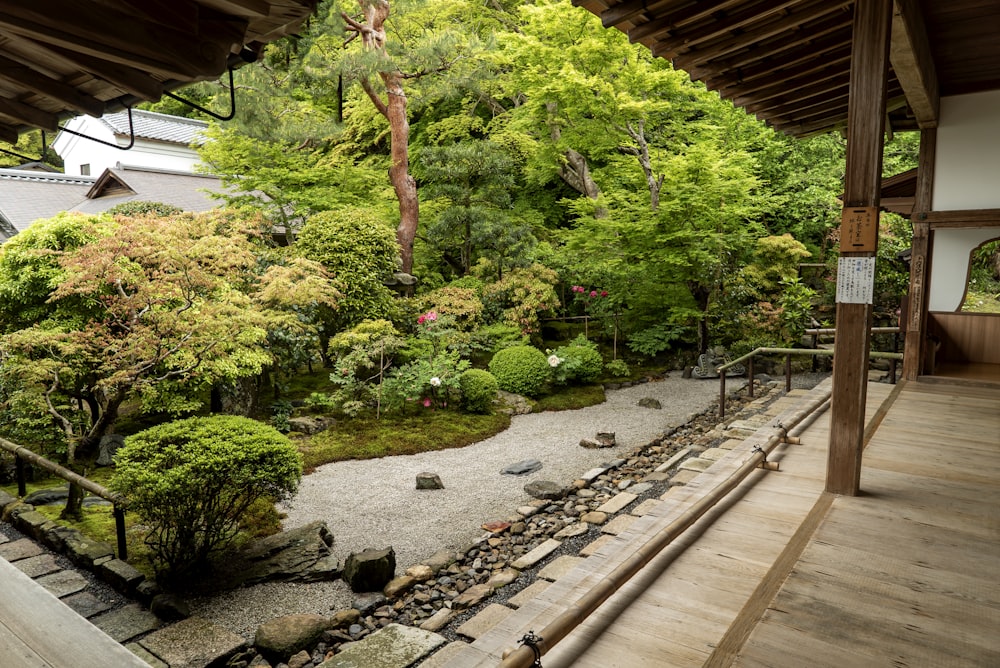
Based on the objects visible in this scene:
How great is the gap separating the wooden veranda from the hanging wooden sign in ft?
4.99

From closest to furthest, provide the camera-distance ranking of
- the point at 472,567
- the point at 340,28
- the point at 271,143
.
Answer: the point at 472,567 → the point at 340,28 → the point at 271,143

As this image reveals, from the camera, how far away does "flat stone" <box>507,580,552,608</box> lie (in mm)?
4011

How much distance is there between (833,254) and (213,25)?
48.7 feet

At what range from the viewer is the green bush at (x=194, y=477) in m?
4.33

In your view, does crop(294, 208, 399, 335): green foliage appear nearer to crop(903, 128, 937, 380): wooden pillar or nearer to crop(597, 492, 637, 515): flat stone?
crop(597, 492, 637, 515): flat stone

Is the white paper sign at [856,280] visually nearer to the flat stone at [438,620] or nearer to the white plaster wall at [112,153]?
the flat stone at [438,620]

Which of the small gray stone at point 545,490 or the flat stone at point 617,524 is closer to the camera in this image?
the flat stone at point 617,524

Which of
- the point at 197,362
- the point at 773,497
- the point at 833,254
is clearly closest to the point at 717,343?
the point at 833,254

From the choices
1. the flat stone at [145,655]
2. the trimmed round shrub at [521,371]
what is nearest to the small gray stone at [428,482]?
the flat stone at [145,655]

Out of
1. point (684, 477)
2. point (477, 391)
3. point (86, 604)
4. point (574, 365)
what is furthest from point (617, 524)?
A: point (574, 365)

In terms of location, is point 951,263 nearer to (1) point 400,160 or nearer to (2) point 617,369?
(2) point 617,369

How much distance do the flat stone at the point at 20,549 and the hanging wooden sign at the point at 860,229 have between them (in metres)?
6.30

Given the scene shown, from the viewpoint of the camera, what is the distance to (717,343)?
12648 millimetres

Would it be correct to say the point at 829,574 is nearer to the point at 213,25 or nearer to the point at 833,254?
the point at 213,25
